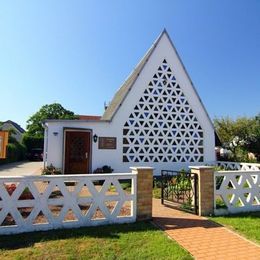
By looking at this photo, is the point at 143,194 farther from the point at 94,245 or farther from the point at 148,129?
the point at 148,129

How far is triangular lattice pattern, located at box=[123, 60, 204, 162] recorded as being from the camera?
671 inches

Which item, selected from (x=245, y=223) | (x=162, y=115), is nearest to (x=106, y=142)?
(x=162, y=115)

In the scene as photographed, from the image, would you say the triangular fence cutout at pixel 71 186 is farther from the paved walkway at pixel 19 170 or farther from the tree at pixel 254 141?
the tree at pixel 254 141

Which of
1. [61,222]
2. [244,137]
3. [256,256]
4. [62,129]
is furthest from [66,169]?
[244,137]

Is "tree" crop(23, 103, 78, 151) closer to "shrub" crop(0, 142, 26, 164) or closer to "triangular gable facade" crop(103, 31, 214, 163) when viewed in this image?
"shrub" crop(0, 142, 26, 164)

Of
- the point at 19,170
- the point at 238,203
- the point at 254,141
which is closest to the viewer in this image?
the point at 238,203

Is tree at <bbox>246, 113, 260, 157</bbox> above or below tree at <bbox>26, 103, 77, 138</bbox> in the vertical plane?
below

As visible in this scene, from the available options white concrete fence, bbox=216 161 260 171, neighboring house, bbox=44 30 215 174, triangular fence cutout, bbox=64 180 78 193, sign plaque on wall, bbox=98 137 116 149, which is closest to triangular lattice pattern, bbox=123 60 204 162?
neighboring house, bbox=44 30 215 174

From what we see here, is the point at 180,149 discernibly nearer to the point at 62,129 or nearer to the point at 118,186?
the point at 62,129

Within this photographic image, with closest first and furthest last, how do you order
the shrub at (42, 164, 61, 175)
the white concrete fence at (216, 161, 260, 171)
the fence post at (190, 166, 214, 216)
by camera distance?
the fence post at (190, 166, 214, 216) → the white concrete fence at (216, 161, 260, 171) → the shrub at (42, 164, 61, 175)

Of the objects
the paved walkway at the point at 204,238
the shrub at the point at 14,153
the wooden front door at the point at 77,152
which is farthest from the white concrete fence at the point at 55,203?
the shrub at the point at 14,153

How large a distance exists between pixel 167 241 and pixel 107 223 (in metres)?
1.67

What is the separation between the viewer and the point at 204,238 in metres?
6.01

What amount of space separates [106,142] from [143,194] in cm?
944
